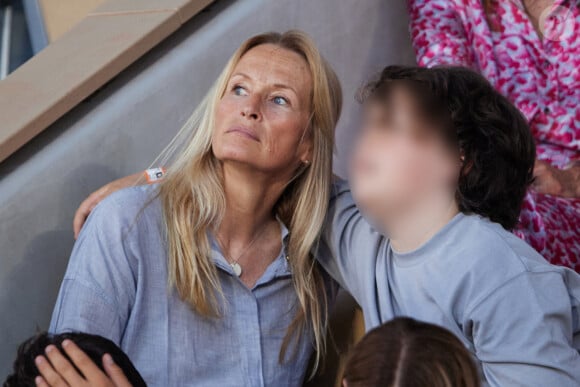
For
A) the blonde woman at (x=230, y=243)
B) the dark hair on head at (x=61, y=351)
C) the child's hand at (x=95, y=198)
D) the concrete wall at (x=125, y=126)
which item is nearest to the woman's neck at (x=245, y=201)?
the blonde woman at (x=230, y=243)

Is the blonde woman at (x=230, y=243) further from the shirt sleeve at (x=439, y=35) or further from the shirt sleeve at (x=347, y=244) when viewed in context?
the shirt sleeve at (x=439, y=35)

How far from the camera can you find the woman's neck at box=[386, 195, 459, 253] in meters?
2.18

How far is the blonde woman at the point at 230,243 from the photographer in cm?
231

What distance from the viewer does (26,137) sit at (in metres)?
2.57

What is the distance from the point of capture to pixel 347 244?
8.00ft

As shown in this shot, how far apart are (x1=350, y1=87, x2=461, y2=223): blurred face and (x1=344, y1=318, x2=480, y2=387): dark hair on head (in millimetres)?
555

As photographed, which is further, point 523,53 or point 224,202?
point 523,53

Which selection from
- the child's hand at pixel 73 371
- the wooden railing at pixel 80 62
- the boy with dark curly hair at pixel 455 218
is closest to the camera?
A: the child's hand at pixel 73 371

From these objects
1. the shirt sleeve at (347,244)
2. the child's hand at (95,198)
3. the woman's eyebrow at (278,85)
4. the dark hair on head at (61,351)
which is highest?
the woman's eyebrow at (278,85)

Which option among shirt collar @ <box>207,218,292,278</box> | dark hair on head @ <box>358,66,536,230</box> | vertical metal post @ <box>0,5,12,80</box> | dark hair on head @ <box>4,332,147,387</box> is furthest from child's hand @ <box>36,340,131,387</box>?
vertical metal post @ <box>0,5,12,80</box>

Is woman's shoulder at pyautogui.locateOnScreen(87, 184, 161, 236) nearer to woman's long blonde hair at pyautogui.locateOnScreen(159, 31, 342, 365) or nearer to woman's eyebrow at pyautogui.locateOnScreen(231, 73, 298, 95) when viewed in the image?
woman's long blonde hair at pyautogui.locateOnScreen(159, 31, 342, 365)

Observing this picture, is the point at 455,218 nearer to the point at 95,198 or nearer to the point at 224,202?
the point at 224,202

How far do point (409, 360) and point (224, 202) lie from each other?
3.05 ft

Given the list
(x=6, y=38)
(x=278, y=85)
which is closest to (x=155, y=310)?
(x=278, y=85)
